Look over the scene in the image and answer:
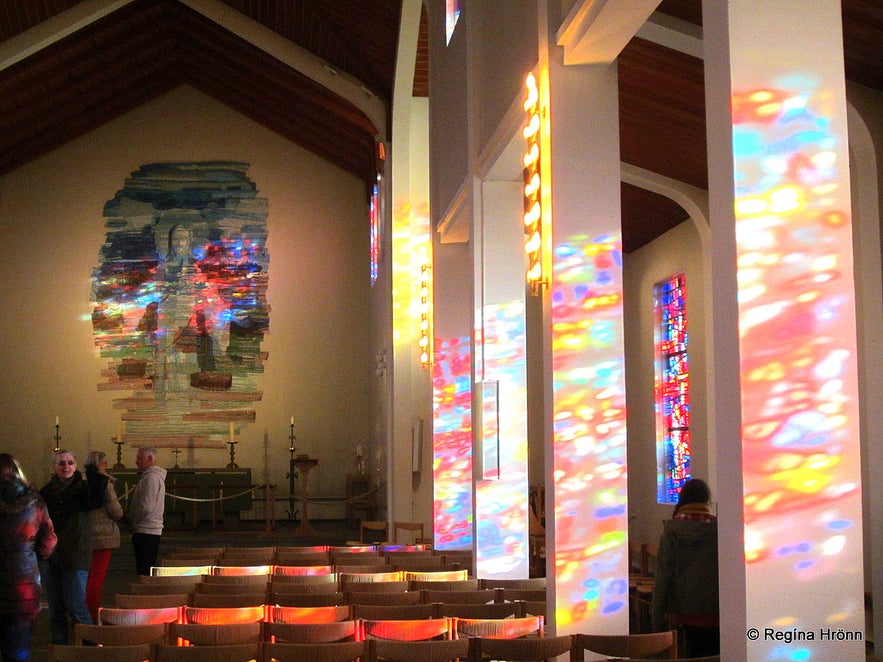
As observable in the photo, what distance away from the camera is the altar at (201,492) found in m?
16.0

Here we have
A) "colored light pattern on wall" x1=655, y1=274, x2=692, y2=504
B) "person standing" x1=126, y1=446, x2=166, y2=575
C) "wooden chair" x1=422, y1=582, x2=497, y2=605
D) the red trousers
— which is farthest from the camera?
"colored light pattern on wall" x1=655, y1=274, x2=692, y2=504

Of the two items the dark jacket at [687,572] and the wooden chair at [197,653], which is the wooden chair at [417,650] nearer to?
the wooden chair at [197,653]

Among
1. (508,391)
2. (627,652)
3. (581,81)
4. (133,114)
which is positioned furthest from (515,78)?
(133,114)

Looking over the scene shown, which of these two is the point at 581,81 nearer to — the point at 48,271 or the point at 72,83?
the point at 72,83

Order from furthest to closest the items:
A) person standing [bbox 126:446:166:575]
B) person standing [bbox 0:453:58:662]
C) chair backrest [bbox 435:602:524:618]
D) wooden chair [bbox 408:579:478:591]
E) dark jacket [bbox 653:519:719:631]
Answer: person standing [bbox 126:446:166:575], wooden chair [bbox 408:579:478:591], person standing [bbox 0:453:58:662], dark jacket [bbox 653:519:719:631], chair backrest [bbox 435:602:524:618]

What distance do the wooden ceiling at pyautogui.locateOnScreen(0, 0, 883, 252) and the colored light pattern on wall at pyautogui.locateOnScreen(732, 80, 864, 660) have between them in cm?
489

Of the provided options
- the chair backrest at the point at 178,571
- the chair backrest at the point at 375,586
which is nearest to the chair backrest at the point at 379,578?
the chair backrest at the point at 375,586

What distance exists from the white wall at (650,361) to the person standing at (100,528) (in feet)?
18.8

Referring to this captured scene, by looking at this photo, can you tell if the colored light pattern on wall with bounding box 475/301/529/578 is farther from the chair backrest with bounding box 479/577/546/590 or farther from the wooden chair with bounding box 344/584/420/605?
the wooden chair with bounding box 344/584/420/605

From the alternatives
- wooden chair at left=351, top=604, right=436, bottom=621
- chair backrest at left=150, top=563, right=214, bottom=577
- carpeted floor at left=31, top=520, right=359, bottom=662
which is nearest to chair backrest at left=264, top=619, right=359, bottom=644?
wooden chair at left=351, top=604, right=436, bottom=621

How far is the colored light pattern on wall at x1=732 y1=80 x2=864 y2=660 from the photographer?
10.1ft

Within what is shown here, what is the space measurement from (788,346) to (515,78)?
13.3ft

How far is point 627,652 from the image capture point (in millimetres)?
4254

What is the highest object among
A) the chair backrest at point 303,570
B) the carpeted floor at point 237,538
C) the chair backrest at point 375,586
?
the chair backrest at point 375,586
